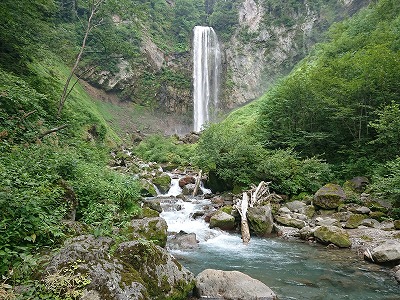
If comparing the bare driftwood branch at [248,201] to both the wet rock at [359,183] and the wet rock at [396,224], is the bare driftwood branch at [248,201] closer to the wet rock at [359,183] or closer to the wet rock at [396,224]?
the wet rock at [359,183]

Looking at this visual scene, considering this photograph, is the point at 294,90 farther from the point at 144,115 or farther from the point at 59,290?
the point at 144,115

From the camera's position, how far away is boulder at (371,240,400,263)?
7277 millimetres

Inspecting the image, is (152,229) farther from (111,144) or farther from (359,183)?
(111,144)

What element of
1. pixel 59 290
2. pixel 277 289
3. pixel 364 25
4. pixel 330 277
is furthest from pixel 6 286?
pixel 364 25

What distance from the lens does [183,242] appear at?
31.6ft

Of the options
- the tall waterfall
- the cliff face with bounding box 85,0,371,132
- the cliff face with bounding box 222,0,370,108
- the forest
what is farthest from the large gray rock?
the cliff face with bounding box 222,0,370,108

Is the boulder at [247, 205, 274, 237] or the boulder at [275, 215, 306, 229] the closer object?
the boulder at [247, 205, 274, 237]

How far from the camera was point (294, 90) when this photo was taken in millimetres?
19891

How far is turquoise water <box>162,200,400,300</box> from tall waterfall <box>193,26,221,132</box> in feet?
124

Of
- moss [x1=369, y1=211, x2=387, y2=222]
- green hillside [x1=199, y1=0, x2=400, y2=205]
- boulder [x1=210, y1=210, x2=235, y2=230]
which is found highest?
green hillside [x1=199, y1=0, x2=400, y2=205]

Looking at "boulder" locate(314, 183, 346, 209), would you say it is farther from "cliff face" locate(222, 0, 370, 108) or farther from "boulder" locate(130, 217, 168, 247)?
"cliff face" locate(222, 0, 370, 108)

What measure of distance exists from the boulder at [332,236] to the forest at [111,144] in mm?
3066

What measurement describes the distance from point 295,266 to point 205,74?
4612 cm

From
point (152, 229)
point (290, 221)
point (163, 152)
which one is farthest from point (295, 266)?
point (163, 152)
